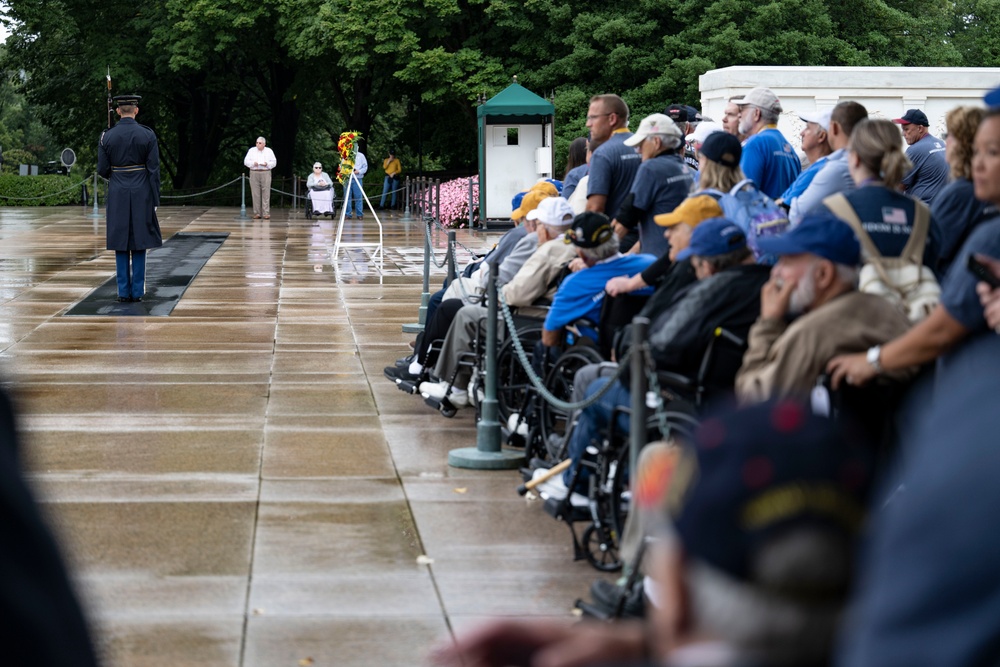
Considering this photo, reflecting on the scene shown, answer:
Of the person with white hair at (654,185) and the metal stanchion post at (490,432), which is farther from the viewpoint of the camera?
the person with white hair at (654,185)

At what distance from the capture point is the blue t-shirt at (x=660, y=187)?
881cm

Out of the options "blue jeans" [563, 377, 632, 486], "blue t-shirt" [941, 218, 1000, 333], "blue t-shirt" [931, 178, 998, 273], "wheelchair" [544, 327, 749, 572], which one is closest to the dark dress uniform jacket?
"blue jeans" [563, 377, 632, 486]

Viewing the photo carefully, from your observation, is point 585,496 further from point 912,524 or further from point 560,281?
point 912,524

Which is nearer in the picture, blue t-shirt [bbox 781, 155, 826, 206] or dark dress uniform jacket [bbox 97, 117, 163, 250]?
blue t-shirt [bbox 781, 155, 826, 206]

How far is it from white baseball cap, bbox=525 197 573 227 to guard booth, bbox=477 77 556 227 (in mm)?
19791

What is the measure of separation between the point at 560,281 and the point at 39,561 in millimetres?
7603

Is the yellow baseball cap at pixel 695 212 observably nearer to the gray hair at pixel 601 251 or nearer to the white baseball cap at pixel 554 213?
the gray hair at pixel 601 251

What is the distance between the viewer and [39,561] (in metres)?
1.22

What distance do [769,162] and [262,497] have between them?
13.4 feet

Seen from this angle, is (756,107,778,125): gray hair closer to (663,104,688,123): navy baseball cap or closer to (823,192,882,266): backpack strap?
(663,104,688,123): navy baseball cap

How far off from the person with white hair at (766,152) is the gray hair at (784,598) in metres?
7.96

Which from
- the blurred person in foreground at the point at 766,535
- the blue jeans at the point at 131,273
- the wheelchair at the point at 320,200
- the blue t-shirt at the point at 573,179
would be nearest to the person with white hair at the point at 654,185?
the blue t-shirt at the point at 573,179

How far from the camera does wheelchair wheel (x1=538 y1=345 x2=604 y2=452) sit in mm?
7602

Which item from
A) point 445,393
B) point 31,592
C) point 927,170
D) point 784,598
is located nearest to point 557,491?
point 445,393
